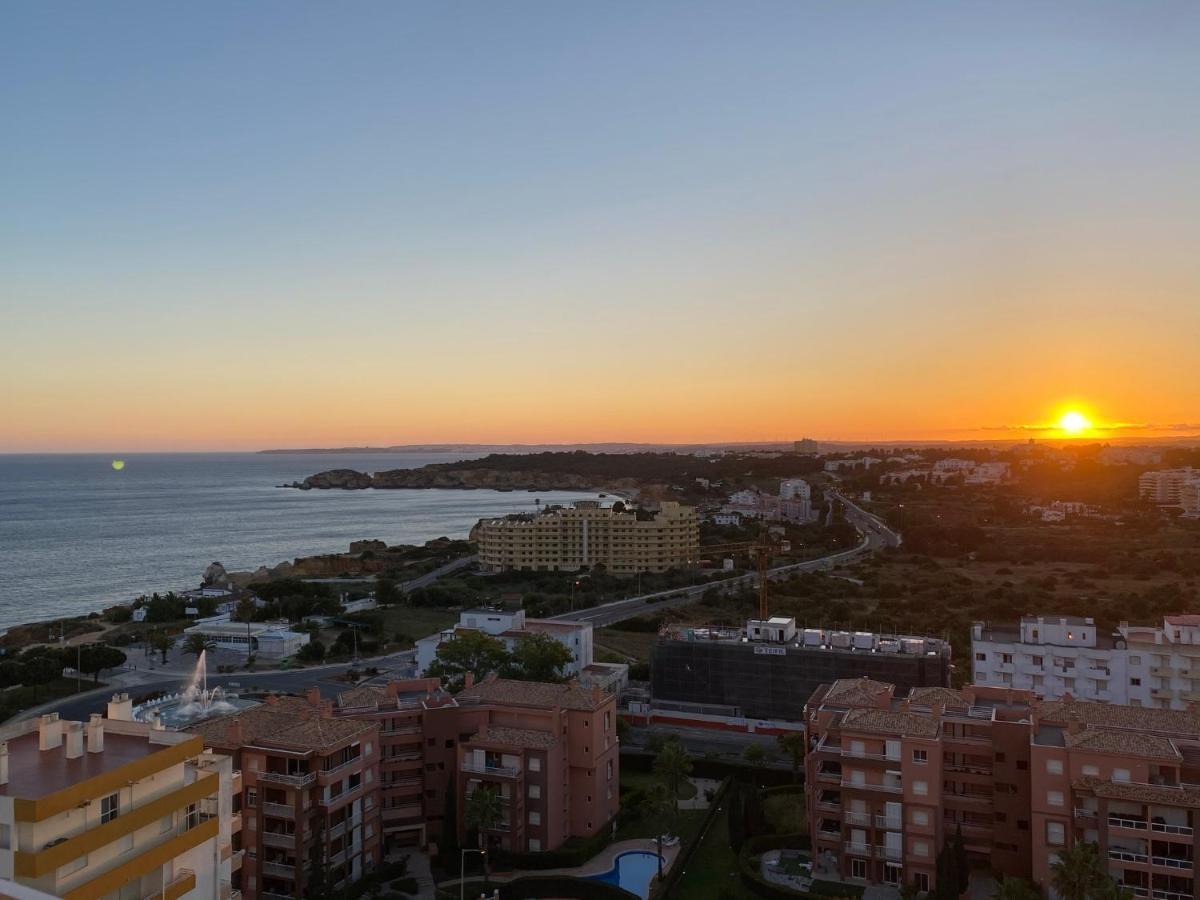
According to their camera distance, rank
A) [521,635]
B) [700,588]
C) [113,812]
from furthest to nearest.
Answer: [700,588] < [521,635] < [113,812]

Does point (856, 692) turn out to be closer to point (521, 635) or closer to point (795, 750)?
point (795, 750)

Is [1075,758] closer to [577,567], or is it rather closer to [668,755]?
[668,755]

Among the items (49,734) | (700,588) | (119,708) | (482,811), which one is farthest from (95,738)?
(700,588)

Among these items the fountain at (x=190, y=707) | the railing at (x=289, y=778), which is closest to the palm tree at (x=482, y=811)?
the railing at (x=289, y=778)

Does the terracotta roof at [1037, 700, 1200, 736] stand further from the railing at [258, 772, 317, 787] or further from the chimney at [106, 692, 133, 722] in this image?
the chimney at [106, 692, 133, 722]

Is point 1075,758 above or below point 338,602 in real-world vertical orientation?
above

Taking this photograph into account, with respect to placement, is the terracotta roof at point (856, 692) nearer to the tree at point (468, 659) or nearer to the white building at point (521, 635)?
the tree at point (468, 659)

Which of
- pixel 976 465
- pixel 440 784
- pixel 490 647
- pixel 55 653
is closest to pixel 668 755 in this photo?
pixel 440 784
